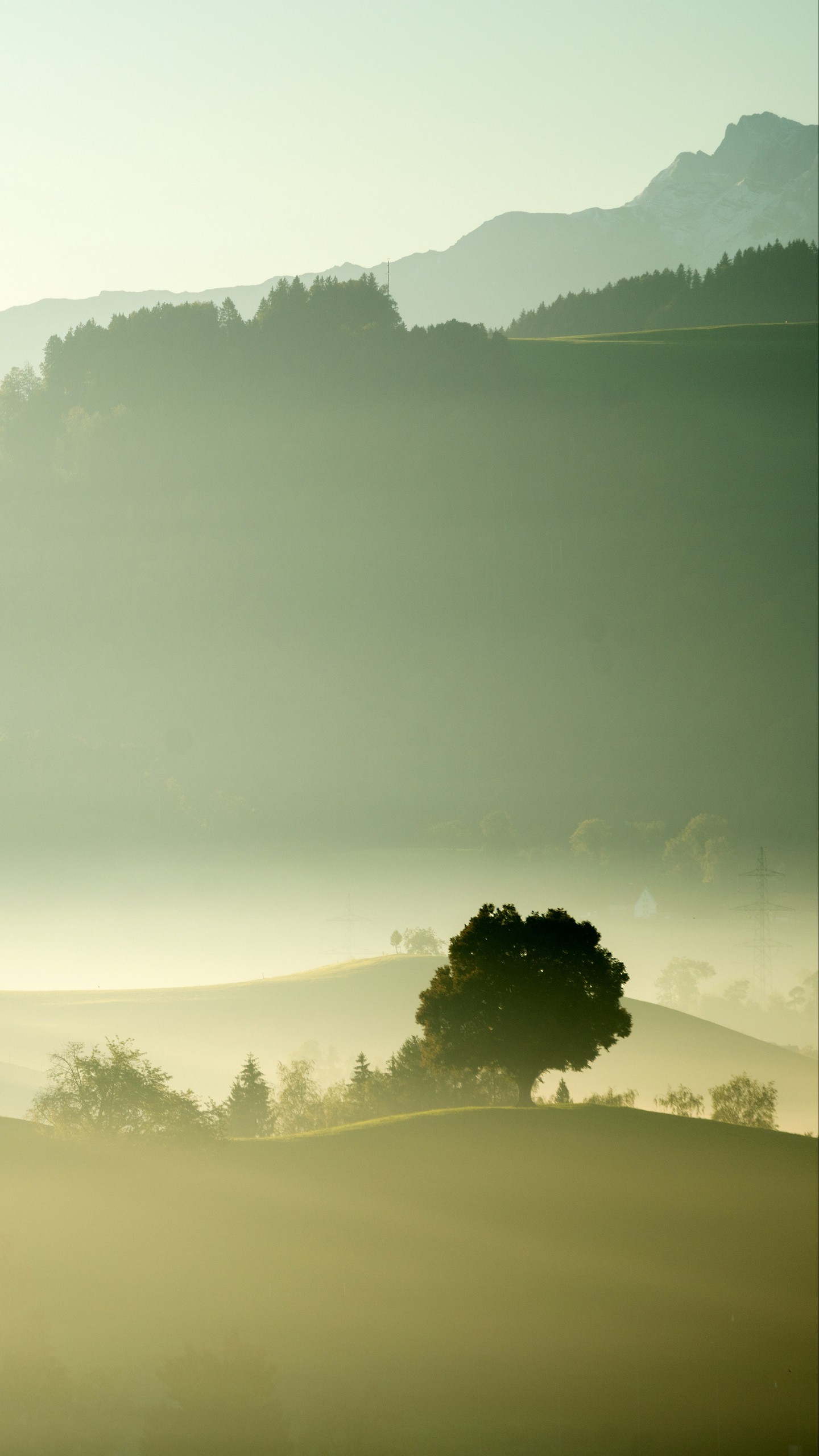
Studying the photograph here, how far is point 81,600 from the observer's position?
119625mm

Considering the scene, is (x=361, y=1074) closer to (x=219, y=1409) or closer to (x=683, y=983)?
(x=219, y=1409)

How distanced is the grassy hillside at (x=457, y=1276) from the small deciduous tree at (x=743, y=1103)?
41.2 ft

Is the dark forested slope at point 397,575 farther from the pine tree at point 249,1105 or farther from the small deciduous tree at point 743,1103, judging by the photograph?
the pine tree at point 249,1105

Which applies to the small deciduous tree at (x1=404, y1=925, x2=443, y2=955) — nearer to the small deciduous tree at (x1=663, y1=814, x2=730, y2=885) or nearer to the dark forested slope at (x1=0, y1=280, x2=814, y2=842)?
the small deciduous tree at (x1=663, y1=814, x2=730, y2=885)

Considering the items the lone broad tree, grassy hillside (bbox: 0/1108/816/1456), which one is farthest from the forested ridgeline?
grassy hillside (bbox: 0/1108/816/1456)

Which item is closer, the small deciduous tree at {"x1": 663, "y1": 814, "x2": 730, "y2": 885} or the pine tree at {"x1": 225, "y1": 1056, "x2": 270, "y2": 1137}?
A: the pine tree at {"x1": 225, "y1": 1056, "x2": 270, "y2": 1137}

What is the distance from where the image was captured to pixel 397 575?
13512cm

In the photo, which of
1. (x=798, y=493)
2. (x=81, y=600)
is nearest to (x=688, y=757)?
(x=798, y=493)

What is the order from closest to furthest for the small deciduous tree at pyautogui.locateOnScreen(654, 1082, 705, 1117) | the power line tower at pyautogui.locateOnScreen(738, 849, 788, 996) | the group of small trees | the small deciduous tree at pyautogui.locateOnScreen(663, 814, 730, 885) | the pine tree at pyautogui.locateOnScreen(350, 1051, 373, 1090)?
the pine tree at pyautogui.locateOnScreen(350, 1051, 373, 1090) → the small deciduous tree at pyautogui.locateOnScreen(654, 1082, 705, 1117) → the group of small trees → the power line tower at pyautogui.locateOnScreen(738, 849, 788, 996) → the small deciduous tree at pyautogui.locateOnScreen(663, 814, 730, 885)

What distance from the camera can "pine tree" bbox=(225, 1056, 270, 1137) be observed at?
2830 cm

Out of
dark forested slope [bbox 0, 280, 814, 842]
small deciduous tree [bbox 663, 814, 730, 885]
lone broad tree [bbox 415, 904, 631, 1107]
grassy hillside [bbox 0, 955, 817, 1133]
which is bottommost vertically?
grassy hillside [bbox 0, 955, 817, 1133]

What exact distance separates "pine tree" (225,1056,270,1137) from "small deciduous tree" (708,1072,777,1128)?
1517cm

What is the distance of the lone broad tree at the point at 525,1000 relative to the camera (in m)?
23.0

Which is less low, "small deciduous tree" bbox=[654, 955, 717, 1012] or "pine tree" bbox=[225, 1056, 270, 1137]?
"pine tree" bbox=[225, 1056, 270, 1137]
